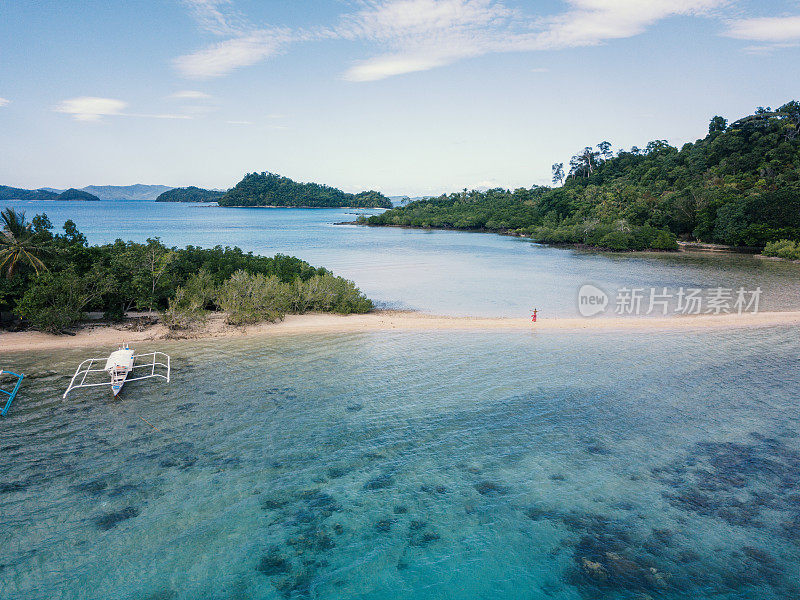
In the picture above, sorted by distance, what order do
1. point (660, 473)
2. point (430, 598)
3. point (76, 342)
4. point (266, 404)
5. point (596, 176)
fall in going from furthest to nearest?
point (596, 176)
point (76, 342)
point (266, 404)
point (660, 473)
point (430, 598)

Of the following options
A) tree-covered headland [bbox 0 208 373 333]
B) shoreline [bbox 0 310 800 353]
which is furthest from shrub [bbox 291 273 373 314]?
shoreline [bbox 0 310 800 353]

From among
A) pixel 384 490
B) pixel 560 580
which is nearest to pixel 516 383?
pixel 384 490

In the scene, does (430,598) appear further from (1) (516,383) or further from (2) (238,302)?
(2) (238,302)

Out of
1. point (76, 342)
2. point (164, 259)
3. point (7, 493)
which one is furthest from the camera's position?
point (164, 259)

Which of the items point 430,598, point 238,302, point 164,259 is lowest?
point 430,598

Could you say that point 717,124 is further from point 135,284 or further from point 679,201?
point 135,284

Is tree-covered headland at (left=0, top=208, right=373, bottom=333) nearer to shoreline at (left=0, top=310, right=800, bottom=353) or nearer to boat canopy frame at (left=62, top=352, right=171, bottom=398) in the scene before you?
shoreline at (left=0, top=310, right=800, bottom=353)

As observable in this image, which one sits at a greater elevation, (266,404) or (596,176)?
(596,176)
